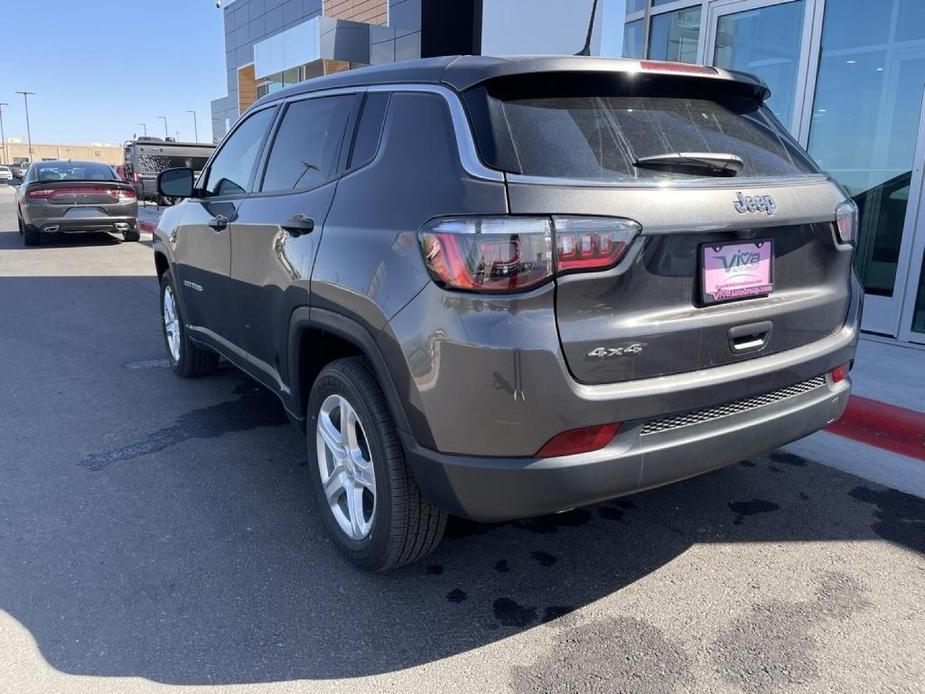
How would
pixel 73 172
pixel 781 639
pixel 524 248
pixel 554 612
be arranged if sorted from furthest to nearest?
pixel 73 172
pixel 554 612
pixel 781 639
pixel 524 248

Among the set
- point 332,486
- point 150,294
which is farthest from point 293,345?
point 150,294

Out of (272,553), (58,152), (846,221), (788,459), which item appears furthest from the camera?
(58,152)

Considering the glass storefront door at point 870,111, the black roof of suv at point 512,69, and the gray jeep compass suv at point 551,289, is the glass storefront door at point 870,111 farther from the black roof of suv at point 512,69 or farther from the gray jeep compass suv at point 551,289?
the black roof of suv at point 512,69

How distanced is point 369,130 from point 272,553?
5.73 feet

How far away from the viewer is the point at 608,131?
7.78 feet

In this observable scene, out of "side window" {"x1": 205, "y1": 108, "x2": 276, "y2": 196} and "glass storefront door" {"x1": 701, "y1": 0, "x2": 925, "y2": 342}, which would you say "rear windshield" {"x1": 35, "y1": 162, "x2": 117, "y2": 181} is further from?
"glass storefront door" {"x1": 701, "y1": 0, "x2": 925, "y2": 342}

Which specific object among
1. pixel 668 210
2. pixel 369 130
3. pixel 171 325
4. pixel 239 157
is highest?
pixel 369 130

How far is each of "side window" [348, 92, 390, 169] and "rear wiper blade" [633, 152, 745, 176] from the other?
992 mm

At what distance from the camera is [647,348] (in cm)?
224

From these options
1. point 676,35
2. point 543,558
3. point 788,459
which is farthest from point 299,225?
point 676,35

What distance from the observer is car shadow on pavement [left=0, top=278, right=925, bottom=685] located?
96.4 inches

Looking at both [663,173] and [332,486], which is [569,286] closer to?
[663,173]

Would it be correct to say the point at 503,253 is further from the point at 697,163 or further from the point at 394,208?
the point at 697,163

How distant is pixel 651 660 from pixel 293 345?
1836 millimetres
